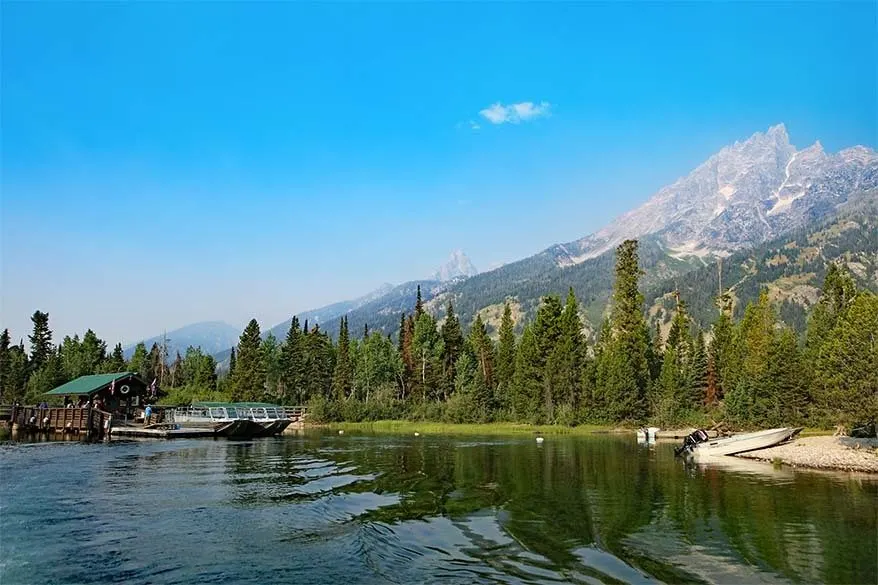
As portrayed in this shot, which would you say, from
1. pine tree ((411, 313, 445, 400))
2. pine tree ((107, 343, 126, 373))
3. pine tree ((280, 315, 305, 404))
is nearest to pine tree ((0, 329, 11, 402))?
pine tree ((107, 343, 126, 373))

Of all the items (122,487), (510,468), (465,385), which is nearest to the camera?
(122,487)

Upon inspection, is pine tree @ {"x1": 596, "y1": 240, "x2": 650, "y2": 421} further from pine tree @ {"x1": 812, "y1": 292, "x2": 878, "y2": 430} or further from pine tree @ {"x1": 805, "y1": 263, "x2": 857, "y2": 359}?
pine tree @ {"x1": 812, "y1": 292, "x2": 878, "y2": 430}

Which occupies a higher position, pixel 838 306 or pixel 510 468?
pixel 838 306

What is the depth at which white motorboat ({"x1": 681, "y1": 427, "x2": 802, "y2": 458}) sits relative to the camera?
46.0 m

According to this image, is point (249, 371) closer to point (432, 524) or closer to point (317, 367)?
point (317, 367)

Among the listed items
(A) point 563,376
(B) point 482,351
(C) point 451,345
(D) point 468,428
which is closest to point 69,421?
(D) point 468,428

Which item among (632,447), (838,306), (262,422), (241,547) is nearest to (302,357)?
(262,422)

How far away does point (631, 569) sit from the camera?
15711 mm

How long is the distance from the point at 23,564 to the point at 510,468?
27.6 metres

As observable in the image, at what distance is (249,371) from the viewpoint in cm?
12238

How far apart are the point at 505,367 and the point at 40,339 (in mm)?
102987

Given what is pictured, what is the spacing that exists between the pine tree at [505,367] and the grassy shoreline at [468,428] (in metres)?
8.08

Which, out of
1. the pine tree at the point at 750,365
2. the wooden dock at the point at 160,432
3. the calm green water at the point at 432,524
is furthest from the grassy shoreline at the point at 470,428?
the calm green water at the point at 432,524

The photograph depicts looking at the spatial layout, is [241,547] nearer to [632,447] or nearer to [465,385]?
[632,447]
